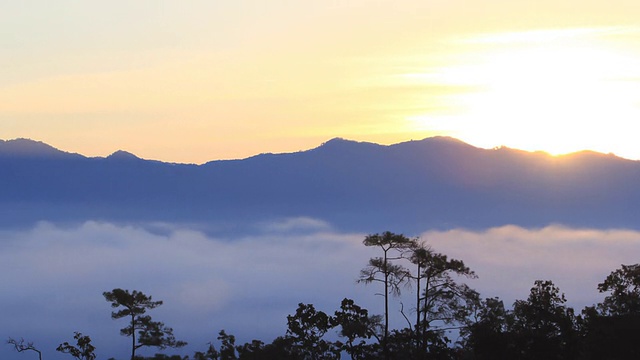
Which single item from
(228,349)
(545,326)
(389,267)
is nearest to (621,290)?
(545,326)

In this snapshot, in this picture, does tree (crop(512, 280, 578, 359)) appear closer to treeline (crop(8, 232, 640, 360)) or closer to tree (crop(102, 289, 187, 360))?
treeline (crop(8, 232, 640, 360))

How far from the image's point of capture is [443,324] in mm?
72812

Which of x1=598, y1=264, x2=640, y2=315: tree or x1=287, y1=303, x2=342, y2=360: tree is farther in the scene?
x1=287, y1=303, x2=342, y2=360: tree

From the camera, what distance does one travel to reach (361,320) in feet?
242

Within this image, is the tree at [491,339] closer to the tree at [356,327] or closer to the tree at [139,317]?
the tree at [356,327]

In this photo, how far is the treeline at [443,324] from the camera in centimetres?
6259

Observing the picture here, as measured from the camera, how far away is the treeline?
62594 millimetres

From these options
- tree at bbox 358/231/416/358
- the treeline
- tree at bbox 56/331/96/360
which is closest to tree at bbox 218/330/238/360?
the treeline

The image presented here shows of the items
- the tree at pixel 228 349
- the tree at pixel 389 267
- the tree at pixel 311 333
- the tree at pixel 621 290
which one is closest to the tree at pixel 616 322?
the tree at pixel 621 290

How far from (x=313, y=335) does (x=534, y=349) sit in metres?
19.4

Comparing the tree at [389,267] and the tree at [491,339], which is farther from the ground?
the tree at [389,267]

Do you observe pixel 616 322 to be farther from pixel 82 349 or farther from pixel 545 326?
pixel 82 349

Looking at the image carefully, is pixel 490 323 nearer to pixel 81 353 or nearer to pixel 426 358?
pixel 426 358

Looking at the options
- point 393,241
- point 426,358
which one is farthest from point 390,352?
point 393,241
